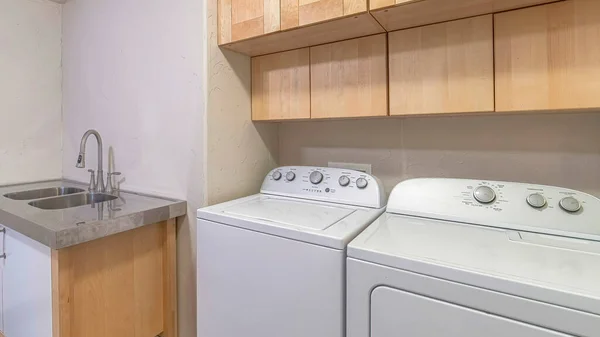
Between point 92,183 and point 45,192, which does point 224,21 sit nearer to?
point 92,183

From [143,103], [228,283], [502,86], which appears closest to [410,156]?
[502,86]

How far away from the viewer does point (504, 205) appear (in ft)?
3.43

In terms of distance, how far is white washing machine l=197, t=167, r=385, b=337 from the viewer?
91 cm

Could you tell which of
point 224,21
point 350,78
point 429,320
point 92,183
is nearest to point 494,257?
point 429,320

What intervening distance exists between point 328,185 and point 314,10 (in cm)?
72

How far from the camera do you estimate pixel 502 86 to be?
104 cm

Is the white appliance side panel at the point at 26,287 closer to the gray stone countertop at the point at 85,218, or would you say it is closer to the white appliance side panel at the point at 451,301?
the gray stone countertop at the point at 85,218

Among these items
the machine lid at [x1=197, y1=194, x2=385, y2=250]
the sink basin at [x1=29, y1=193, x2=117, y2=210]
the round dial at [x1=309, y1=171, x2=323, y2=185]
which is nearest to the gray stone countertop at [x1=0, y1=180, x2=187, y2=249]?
the sink basin at [x1=29, y1=193, x2=117, y2=210]

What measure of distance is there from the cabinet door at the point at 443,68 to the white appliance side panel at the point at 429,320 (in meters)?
0.70

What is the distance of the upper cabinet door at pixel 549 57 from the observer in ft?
3.03

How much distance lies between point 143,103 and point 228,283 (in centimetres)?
109

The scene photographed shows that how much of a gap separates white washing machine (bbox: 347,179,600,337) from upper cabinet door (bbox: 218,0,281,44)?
0.92 meters

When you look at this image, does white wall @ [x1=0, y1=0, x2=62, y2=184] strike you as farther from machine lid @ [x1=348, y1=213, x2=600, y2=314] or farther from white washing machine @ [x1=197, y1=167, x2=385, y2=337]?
machine lid @ [x1=348, y1=213, x2=600, y2=314]

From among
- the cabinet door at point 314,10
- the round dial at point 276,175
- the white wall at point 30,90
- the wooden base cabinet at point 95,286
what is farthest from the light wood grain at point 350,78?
the white wall at point 30,90
